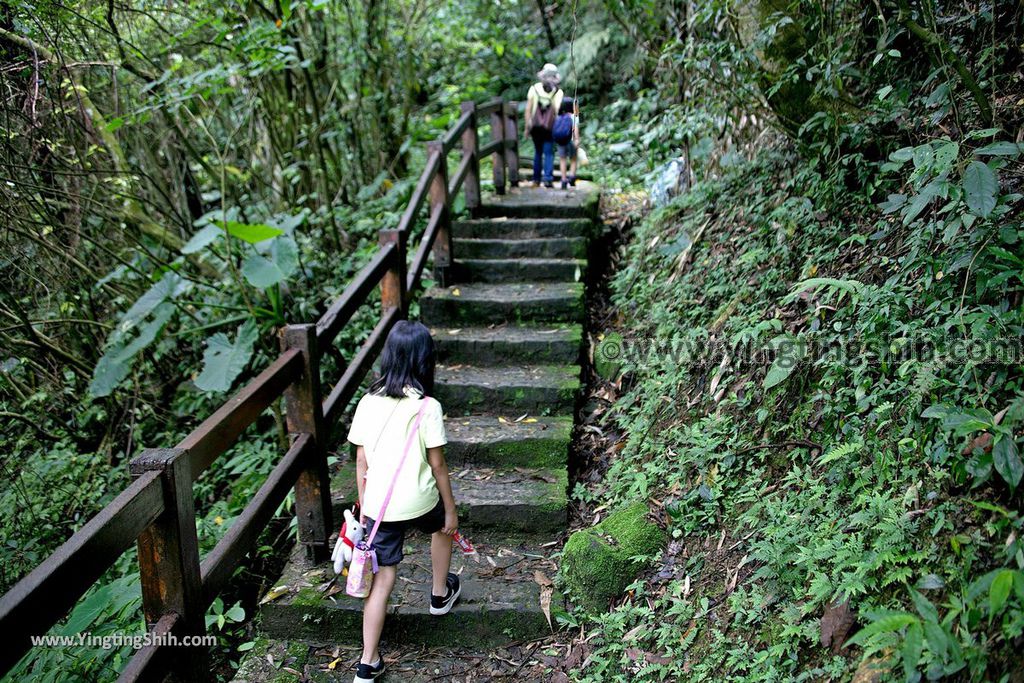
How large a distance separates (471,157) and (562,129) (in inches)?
63.3

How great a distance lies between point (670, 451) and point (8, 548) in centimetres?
407

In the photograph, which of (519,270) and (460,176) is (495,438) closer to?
(519,270)

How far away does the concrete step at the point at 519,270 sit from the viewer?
6.24m

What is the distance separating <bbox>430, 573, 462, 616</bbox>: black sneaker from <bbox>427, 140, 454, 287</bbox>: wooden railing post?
3154 millimetres

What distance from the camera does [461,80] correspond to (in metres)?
11.3

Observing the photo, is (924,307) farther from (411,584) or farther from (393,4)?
(393,4)

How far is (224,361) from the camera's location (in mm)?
5352

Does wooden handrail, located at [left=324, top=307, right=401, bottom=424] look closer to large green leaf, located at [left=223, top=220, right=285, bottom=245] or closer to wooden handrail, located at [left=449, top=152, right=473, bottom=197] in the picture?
large green leaf, located at [left=223, top=220, right=285, bottom=245]

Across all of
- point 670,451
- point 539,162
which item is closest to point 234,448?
point 670,451

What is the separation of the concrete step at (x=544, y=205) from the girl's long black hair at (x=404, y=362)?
4258 mm

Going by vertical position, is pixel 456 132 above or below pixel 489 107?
below

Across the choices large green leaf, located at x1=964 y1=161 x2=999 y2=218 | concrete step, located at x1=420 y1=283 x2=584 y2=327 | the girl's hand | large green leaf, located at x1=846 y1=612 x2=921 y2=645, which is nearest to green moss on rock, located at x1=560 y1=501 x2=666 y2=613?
the girl's hand

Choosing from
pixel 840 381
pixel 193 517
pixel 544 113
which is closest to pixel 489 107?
pixel 544 113

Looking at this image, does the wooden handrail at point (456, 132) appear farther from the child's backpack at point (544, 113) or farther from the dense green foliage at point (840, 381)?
the dense green foliage at point (840, 381)
